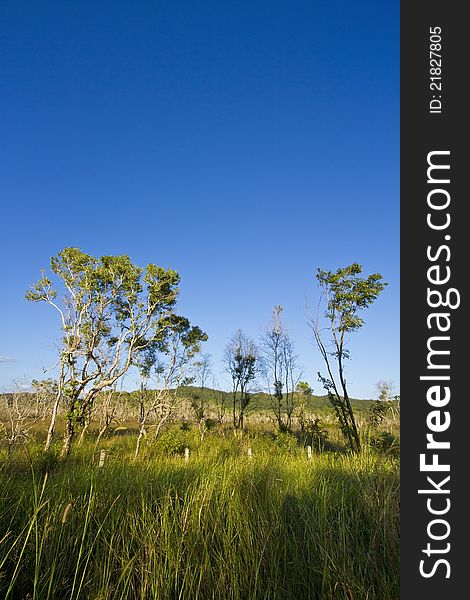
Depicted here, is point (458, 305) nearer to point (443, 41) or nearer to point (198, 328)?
point (443, 41)

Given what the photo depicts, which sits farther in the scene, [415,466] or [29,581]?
[29,581]

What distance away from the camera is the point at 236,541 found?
2.32 m

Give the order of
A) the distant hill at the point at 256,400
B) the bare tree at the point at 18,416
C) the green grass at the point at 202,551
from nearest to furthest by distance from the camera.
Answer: the green grass at the point at 202,551 → the bare tree at the point at 18,416 → the distant hill at the point at 256,400

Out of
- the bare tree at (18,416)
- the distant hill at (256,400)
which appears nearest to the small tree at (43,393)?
the bare tree at (18,416)

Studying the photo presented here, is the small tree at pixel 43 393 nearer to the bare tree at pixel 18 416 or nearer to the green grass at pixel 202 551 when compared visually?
the bare tree at pixel 18 416

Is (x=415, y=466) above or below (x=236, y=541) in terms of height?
above

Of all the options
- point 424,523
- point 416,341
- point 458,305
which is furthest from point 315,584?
point 458,305

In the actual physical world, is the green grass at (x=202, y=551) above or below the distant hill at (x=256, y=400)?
above

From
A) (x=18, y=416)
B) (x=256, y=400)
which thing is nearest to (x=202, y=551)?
(x=18, y=416)

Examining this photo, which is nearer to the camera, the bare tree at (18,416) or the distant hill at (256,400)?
the bare tree at (18,416)

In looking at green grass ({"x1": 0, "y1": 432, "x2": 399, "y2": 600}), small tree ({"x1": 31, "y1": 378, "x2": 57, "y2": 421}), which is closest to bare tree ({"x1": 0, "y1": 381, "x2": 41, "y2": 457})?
small tree ({"x1": 31, "y1": 378, "x2": 57, "y2": 421})

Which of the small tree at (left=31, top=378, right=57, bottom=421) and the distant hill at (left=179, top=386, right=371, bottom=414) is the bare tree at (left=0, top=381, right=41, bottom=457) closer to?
the small tree at (left=31, top=378, right=57, bottom=421)

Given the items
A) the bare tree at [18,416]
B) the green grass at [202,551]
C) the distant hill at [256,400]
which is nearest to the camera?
the green grass at [202,551]

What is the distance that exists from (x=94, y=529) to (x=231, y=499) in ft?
3.53
